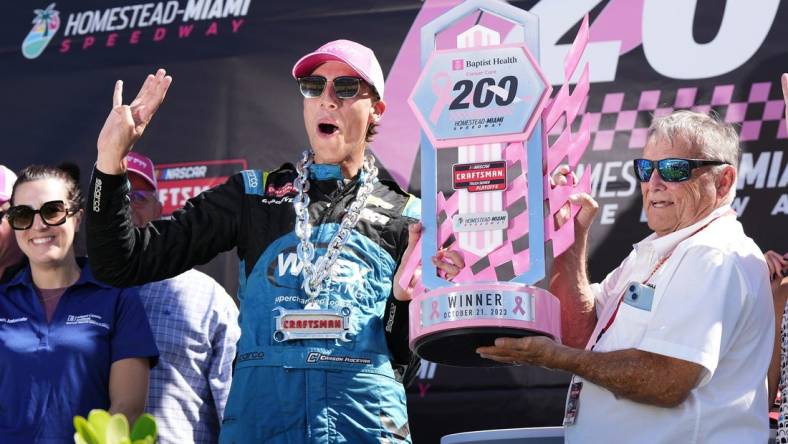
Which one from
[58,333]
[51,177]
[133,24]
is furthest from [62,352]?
[133,24]

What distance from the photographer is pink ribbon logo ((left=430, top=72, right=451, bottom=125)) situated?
2.84 meters

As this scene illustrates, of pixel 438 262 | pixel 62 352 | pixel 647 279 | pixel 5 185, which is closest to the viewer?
pixel 438 262

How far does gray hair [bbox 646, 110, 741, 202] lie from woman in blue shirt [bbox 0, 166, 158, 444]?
154cm

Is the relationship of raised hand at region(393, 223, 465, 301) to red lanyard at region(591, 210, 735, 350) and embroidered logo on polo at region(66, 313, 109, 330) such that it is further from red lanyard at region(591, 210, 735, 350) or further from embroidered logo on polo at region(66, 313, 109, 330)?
embroidered logo on polo at region(66, 313, 109, 330)

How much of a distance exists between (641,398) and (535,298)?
315 mm

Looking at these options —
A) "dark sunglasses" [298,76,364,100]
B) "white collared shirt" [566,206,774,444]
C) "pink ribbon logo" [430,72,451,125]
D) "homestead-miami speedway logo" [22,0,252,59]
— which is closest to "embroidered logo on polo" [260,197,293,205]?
"dark sunglasses" [298,76,364,100]

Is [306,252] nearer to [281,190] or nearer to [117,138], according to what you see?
[281,190]

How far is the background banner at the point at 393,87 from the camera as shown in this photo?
13.2ft

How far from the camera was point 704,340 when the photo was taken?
2660 mm

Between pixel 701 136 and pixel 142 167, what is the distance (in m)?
1.99

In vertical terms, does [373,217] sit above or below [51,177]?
below

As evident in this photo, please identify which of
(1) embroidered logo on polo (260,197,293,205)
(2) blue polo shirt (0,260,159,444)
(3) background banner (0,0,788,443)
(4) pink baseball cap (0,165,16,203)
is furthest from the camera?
(4) pink baseball cap (0,165,16,203)

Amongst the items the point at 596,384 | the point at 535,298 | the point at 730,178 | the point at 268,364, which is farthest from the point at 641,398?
the point at 268,364

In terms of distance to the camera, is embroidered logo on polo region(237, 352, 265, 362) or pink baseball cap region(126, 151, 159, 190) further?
pink baseball cap region(126, 151, 159, 190)
